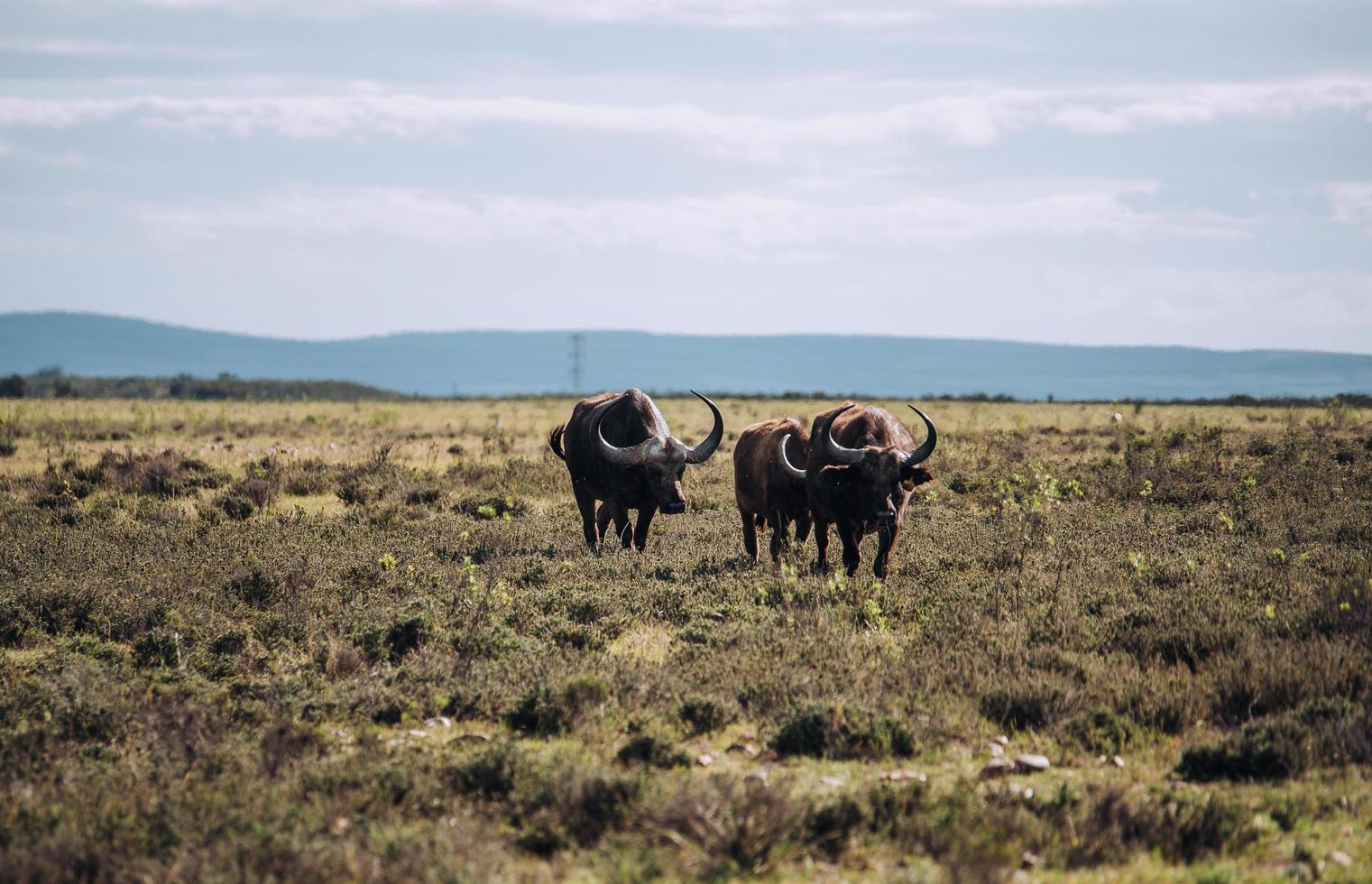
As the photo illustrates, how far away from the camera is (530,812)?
619 cm

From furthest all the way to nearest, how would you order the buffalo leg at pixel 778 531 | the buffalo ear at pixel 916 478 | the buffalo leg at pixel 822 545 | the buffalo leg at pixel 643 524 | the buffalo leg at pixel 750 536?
the buffalo leg at pixel 643 524
the buffalo leg at pixel 750 536
the buffalo leg at pixel 778 531
the buffalo leg at pixel 822 545
the buffalo ear at pixel 916 478

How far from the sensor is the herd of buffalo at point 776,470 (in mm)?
12188

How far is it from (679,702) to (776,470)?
6.08 m

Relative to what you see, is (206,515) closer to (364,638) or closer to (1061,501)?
(364,638)

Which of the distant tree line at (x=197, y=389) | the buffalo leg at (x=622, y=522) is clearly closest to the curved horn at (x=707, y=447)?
the buffalo leg at (x=622, y=522)

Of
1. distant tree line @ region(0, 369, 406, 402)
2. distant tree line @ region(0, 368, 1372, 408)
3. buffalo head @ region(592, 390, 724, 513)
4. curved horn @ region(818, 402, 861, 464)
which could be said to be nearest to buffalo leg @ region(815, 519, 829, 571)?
curved horn @ region(818, 402, 861, 464)

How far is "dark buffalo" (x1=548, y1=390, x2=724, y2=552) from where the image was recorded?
14.6 m

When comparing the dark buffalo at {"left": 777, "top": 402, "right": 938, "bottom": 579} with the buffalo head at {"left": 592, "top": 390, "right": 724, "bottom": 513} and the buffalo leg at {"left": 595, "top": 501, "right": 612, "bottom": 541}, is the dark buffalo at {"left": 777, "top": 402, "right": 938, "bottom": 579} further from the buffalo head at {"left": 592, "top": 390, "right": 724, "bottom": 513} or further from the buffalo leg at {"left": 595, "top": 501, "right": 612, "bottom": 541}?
the buffalo leg at {"left": 595, "top": 501, "right": 612, "bottom": 541}

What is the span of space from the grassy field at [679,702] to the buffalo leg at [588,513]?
32 cm

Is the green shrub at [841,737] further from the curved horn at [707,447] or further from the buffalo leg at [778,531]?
the curved horn at [707,447]

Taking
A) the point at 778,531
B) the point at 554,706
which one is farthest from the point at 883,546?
the point at 554,706

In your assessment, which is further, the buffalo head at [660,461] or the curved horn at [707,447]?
the curved horn at [707,447]

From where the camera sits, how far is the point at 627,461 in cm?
1476

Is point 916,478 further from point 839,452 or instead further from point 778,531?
point 778,531
